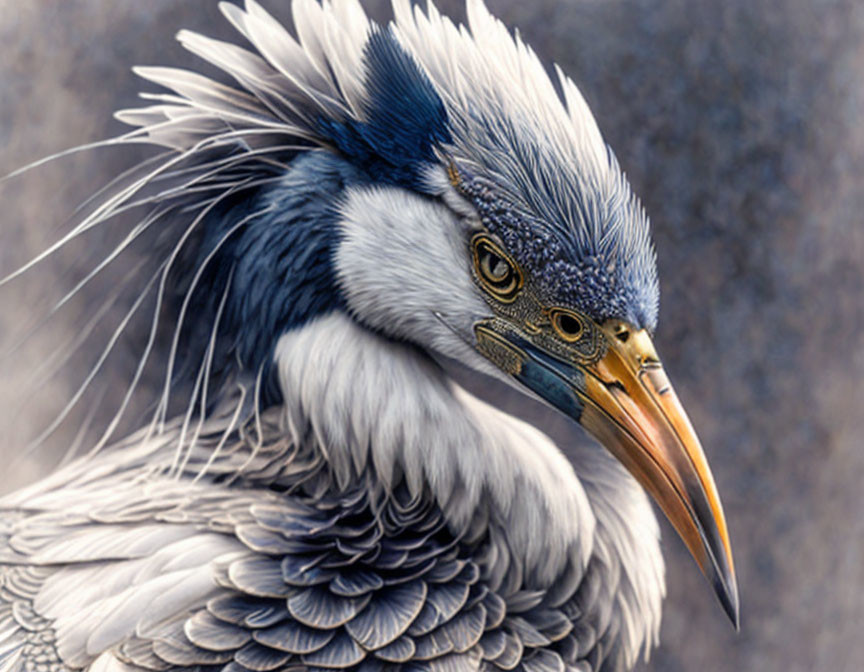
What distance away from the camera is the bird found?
0.84 metres

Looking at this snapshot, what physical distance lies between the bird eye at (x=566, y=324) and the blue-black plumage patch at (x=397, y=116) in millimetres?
174

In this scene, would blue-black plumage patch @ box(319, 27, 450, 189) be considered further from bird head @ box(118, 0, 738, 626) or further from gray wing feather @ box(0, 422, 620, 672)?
gray wing feather @ box(0, 422, 620, 672)

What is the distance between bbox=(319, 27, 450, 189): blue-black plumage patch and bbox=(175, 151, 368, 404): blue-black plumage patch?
0.03m

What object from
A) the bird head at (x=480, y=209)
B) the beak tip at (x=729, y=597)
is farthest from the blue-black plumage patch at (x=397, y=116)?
the beak tip at (x=729, y=597)

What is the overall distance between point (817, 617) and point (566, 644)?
0.32 m

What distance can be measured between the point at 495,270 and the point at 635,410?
0.59 ft

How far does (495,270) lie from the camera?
0.85 m

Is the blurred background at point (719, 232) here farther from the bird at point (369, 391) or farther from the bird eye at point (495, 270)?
the bird eye at point (495, 270)

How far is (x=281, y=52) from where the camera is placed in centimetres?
90

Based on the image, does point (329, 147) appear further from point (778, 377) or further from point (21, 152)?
point (778, 377)

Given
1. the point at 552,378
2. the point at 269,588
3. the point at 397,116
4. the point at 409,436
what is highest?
the point at 397,116

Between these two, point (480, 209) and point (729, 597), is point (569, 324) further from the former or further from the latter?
point (729, 597)

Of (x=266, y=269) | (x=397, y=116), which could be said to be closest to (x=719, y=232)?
(x=397, y=116)

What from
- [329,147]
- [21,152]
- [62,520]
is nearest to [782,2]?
[329,147]
